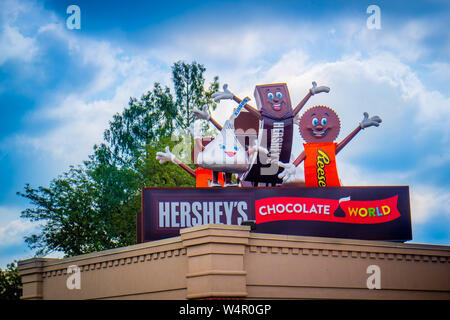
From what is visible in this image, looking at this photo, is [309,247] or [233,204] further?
[233,204]

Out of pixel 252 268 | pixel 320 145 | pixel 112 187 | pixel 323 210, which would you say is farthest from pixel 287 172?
pixel 112 187

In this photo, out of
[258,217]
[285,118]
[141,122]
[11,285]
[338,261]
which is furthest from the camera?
[141,122]

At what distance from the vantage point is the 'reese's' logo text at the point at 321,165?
19969mm

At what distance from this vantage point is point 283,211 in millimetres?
18266

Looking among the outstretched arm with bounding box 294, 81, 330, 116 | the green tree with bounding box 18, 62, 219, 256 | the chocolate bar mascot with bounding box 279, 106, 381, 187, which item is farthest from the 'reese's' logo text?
the green tree with bounding box 18, 62, 219, 256

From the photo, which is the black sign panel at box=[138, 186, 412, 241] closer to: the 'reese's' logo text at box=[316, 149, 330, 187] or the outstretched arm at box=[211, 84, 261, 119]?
the 'reese's' logo text at box=[316, 149, 330, 187]

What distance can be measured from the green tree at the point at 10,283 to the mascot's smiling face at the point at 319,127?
2452cm

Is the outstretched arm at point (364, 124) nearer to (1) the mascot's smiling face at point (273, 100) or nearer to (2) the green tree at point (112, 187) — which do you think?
(1) the mascot's smiling face at point (273, 100)

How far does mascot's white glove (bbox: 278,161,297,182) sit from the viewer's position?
807 inches

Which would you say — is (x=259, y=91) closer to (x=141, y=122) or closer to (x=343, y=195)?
(x=343, y=195)

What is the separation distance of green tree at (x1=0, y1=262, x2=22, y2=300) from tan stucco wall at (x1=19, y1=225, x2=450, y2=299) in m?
21.4

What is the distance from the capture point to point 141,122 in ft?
144

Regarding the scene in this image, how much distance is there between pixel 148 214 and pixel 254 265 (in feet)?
14.1
